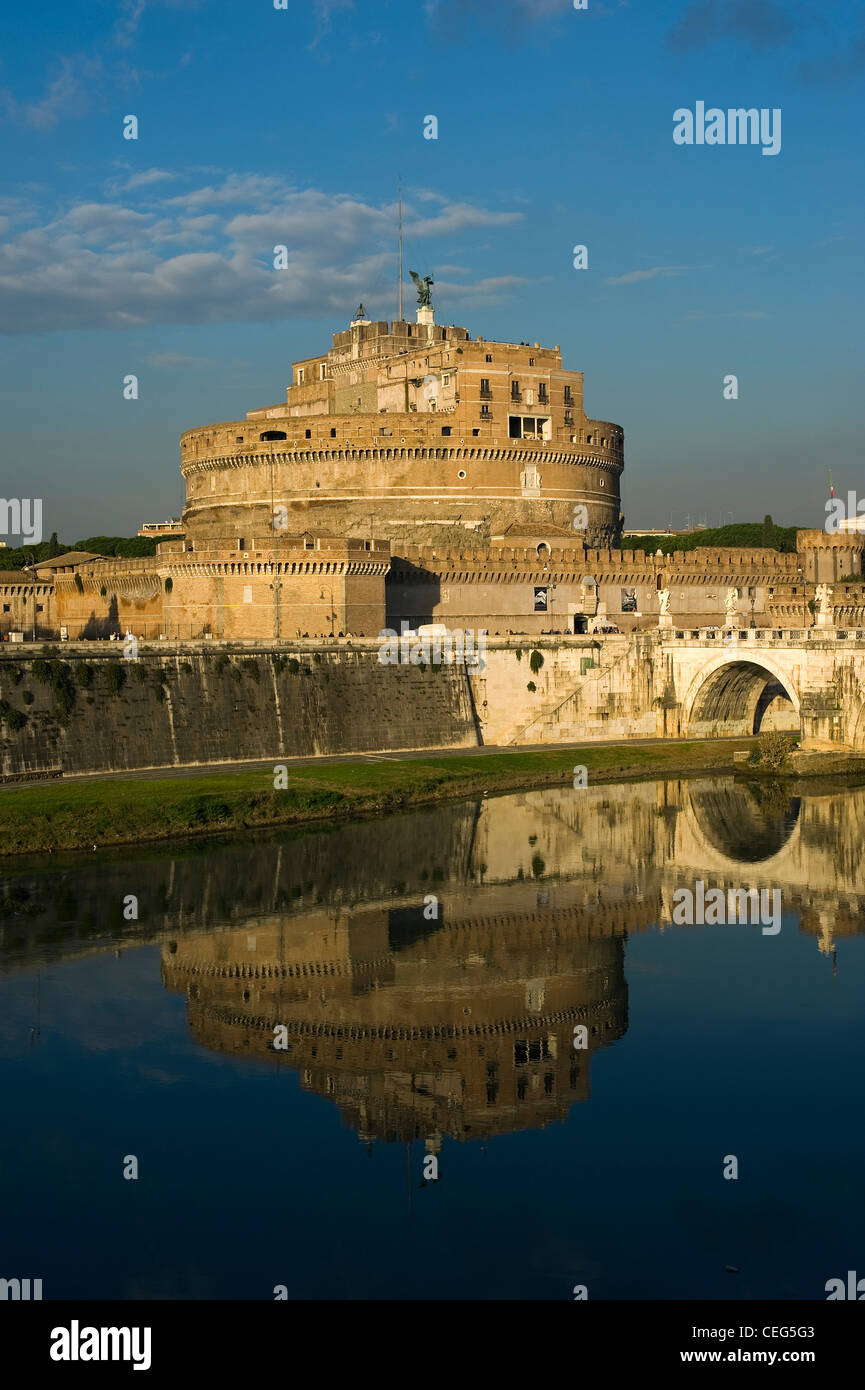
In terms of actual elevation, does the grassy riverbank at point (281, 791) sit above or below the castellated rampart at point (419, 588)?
below

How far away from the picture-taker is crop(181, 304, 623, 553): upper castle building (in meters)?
76.4

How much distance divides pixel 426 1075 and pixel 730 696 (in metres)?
41.9

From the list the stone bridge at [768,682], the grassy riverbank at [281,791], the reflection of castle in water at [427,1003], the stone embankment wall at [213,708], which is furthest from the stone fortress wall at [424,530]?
the reflection of castle in water at [427,1003]

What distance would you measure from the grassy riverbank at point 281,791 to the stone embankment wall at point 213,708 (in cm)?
192

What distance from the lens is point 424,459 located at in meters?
76.5

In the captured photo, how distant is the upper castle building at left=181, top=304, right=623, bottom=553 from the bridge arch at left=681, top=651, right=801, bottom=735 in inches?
610

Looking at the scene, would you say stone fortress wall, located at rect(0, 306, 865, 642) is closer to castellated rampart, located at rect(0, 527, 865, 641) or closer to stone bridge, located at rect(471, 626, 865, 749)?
castellated rampart, located at rect(0, 527, 865, 641)

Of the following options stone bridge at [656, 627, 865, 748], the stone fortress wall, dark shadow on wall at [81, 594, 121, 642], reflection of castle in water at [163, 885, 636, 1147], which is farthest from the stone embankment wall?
dark shadow on wall at [81, 594, 121, 642]

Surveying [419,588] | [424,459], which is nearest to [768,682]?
[419,588]

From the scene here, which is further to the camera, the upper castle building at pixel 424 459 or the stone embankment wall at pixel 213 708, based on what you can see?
the upper castle building at pixel 424 459

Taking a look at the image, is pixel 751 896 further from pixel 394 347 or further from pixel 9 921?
pixel 394 347

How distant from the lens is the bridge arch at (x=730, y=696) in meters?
63.0

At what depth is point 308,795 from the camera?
46.5m

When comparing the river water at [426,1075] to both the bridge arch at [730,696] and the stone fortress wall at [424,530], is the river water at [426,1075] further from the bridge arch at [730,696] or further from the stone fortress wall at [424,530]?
the stone fortress wall at [424,530]
